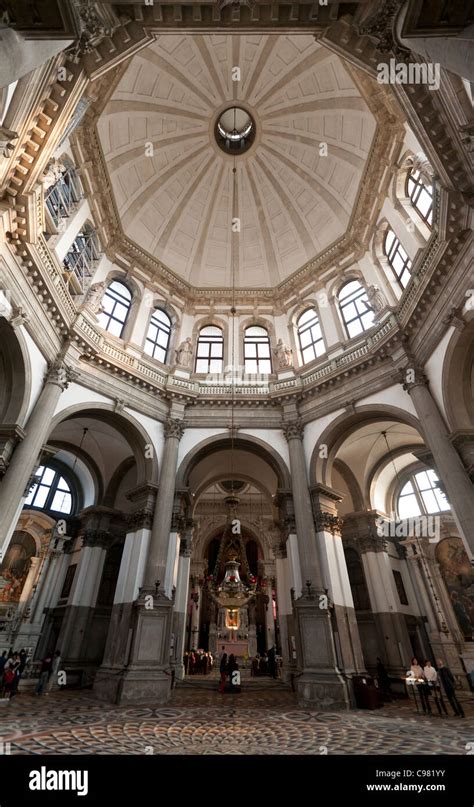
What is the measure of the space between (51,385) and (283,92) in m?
18.3

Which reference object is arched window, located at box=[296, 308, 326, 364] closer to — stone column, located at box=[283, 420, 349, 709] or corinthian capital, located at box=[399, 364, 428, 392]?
corinthian capital, located at box=[399, 364, 428, 392]

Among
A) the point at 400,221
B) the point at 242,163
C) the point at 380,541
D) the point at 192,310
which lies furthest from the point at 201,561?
the point at 242,163

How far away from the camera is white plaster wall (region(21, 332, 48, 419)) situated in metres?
11.0

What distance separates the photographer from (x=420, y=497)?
1814 centimetres

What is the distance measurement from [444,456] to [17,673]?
13847 mm

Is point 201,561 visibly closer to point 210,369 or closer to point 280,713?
point 210,369

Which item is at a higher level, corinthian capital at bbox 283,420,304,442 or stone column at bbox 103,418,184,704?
corinthian capital at bbox 283,420,304,442

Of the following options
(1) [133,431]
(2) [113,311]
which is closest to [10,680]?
(1) [133,431]

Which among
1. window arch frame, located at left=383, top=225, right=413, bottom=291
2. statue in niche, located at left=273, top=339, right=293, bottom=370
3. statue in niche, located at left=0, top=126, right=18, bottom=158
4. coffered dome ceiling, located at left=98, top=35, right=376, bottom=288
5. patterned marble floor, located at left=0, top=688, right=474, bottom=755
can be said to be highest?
coffered dome ceiling, located at left=98, top=35, right=376, bottom=288

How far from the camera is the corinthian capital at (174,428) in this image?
1502cm

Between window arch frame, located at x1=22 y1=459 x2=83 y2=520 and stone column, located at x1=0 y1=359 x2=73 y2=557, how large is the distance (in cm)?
758

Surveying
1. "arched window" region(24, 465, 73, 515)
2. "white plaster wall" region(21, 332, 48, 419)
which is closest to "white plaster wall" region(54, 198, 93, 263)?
"white plaster wall" region(21, 332, 48, 419)

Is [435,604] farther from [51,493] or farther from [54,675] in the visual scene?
[51,493]
